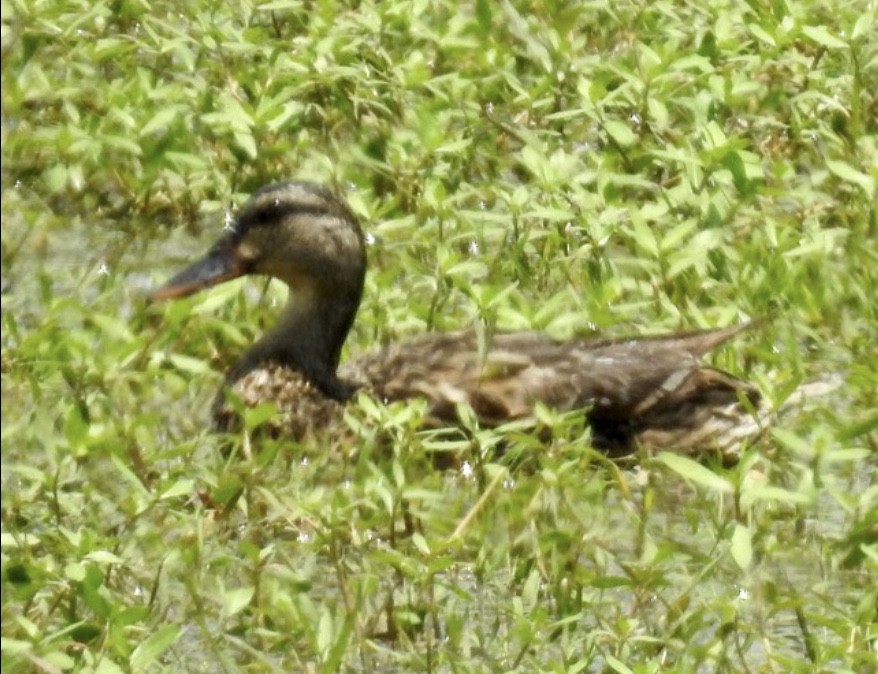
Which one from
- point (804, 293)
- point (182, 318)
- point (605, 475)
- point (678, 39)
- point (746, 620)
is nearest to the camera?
point (746, 620)

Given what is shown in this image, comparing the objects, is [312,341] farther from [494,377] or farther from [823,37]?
[823,37]

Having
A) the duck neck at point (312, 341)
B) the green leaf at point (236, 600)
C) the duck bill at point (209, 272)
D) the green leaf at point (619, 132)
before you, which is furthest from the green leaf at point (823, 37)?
the green leaf at point (236, 600)

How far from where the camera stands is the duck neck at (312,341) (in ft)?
23.1

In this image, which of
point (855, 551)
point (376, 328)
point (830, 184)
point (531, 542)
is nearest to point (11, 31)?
point (531, 542)

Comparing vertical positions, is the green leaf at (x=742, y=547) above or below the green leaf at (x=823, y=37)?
above

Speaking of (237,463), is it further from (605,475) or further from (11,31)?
(11,31)

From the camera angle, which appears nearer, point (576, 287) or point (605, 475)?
point (605, 475)

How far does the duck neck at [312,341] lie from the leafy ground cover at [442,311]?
0.39ft

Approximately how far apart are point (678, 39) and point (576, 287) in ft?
5.76

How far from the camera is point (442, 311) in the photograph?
23.7 feet

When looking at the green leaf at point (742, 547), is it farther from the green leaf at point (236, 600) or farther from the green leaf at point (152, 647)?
the green leaf at point (152, 647)

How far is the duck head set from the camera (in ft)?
23.4

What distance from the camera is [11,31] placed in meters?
3.29

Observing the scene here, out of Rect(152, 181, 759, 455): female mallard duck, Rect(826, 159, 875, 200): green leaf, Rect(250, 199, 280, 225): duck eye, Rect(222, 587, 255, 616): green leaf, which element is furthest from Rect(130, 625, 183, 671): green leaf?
Rect(826, 159, 875, 200): green leaf
